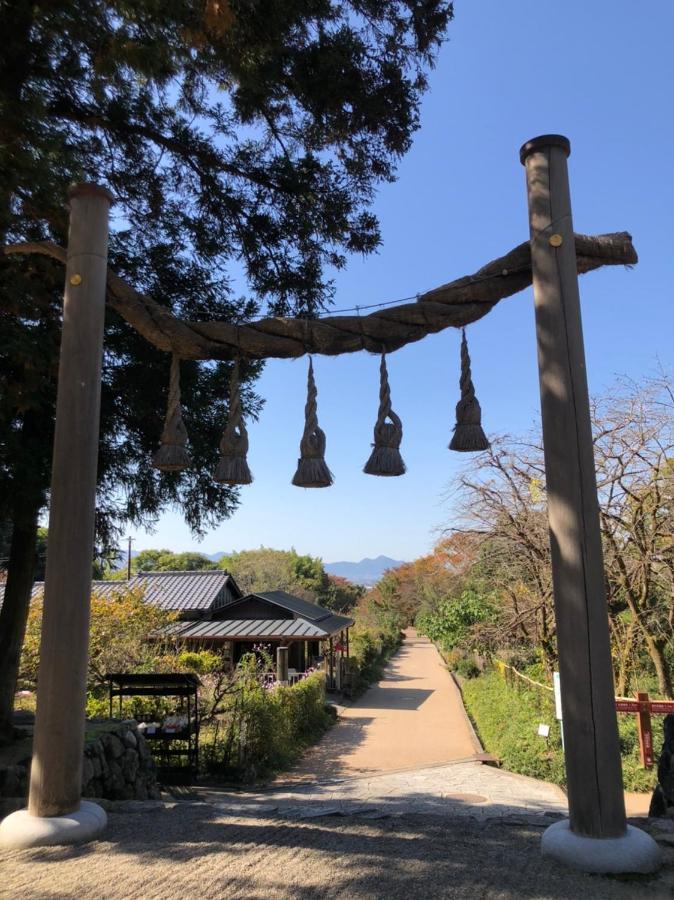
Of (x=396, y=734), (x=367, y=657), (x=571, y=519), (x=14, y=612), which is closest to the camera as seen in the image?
(x=571, y=519)

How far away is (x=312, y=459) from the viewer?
303 centimetres

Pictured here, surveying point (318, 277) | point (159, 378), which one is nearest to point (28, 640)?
point (159, 378)

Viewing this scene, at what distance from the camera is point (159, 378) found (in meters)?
5.82

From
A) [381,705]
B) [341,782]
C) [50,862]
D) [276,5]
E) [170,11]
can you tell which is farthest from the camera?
[381,705]

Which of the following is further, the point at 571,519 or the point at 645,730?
the point at 645,730

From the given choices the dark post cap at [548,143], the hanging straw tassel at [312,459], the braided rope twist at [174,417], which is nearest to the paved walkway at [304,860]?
the hanging straw tassel at [312,459]

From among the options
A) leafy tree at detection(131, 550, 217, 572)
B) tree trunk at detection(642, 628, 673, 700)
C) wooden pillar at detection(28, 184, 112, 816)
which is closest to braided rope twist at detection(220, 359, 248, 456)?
wooden pillar at detection(28, 184, 112, 816)

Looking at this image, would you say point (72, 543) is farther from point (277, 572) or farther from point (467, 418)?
point (277, 572)

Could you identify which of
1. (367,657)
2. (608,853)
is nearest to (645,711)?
(608,853)

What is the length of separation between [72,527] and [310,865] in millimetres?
1714

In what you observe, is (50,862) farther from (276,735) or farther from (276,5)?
(276,735)

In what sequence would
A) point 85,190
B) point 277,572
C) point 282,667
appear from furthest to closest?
point 277,572, point 282,667, point 85,190

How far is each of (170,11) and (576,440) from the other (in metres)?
4.11

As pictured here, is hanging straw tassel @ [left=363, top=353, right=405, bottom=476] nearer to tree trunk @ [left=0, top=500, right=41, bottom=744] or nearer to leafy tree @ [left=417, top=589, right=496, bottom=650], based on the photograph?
tree trunk @ [left=0, top=500, right=41, bottom=744]
